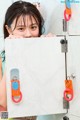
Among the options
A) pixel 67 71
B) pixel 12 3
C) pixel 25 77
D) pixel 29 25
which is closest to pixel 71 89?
pixel 67 71

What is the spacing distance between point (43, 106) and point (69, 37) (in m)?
0.33

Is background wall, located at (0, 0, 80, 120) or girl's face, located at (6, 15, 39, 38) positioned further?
girl's face, located at (6, 15, 39, 38)

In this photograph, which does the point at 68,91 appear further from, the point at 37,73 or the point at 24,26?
the point at 24,26

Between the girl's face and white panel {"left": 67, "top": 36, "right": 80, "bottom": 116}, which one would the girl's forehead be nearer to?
the girl's face

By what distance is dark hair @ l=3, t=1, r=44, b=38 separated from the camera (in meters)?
1.40

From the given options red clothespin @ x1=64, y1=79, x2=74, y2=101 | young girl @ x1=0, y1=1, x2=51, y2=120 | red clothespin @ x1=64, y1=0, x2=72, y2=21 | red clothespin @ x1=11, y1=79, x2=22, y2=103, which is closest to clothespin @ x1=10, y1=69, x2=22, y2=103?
red clothespin @ x1=11, y1=79, x2=22, y2=103

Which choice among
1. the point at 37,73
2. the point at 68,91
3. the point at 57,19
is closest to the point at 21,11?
the point at 57,19

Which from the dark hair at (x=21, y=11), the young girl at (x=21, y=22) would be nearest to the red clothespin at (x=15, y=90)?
the young girl at (x=21, y=22)

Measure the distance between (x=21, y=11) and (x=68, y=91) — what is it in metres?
0.45

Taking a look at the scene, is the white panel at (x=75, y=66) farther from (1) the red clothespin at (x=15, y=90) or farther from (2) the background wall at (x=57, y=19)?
(1) the red clothespin at (x=15, y=90)

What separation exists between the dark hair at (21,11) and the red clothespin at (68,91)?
0.37 m

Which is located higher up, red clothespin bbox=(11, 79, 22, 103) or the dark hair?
the dark hair

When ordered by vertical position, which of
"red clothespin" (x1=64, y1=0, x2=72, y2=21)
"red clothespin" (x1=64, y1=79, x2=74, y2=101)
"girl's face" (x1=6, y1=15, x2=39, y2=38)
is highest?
"red clothespin" (x1=64, y1=0, x2=72, y2=21)

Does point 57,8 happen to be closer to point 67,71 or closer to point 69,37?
point 69,37
